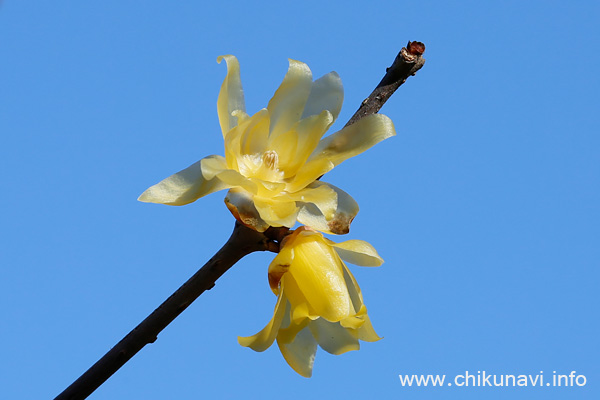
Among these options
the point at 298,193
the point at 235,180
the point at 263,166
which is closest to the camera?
the point at 235,180

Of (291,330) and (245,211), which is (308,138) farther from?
(291,330)

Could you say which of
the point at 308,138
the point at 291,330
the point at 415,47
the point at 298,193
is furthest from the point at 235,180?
the point at 415,47

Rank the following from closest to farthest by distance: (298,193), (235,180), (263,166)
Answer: (235,180), (298,193), (263,166)

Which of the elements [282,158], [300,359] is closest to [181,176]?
[282,158]

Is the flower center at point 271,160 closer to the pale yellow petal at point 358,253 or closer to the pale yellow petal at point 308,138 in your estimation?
the pale yellow petal at point 308,138

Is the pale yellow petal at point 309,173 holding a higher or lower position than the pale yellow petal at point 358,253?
higher

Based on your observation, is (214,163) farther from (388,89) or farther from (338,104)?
(388,89)

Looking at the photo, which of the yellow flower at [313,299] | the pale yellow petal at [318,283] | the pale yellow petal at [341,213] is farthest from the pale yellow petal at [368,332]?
the pale yellow petal at [341,213]
